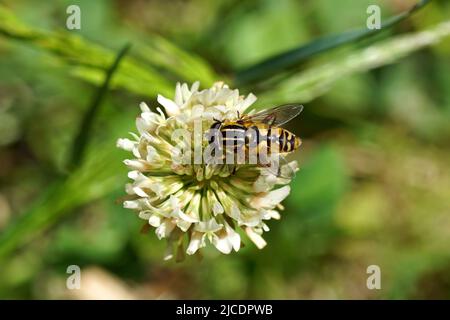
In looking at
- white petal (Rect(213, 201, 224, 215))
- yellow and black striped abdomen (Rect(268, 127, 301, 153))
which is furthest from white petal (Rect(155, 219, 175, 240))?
yellow and black striped abdomen (Rect(268, 127, 301, 153))

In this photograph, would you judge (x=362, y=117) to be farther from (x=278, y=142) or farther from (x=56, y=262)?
(x=278, y=142)

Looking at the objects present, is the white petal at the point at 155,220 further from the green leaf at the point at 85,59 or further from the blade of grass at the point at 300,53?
→ the blade of grass at the point at 300,53

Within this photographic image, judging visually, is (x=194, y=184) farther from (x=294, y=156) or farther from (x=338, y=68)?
(x=294, y=156)

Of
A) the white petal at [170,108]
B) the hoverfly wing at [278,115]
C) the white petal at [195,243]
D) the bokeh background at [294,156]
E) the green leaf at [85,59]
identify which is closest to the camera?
the white petal at [195,243]

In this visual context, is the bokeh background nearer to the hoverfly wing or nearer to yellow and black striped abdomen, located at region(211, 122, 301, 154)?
the hoverfly wing

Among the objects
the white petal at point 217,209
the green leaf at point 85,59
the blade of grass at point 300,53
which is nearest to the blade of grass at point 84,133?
the green leaf at point 85,59
